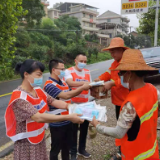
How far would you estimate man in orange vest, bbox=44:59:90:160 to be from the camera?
236 centimetres

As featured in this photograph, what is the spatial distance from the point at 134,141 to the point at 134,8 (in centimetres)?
876

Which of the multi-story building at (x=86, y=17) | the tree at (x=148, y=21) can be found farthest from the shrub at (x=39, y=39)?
the multi-story building at (x=86, y=17)

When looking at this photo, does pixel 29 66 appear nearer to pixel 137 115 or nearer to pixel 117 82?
pixel 137 115

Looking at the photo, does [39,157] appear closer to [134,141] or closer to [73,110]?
[73,110]

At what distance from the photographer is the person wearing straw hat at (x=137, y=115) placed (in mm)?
1395

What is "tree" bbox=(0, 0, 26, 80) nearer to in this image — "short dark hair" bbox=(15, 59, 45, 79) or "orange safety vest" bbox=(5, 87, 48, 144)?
"short dark hair" bbox=(15, 59, 45, 79)

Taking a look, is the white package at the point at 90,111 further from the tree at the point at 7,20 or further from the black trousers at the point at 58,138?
the tree at the point at 7,20

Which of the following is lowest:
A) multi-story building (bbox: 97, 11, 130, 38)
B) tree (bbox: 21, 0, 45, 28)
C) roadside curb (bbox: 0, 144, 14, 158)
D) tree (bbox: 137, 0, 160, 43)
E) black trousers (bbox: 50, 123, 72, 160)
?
roadside curb (bbox: 0, 144, 14, 158)

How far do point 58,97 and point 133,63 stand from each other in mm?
1271

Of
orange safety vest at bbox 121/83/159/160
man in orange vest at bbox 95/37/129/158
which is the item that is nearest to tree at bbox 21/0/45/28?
man in orange vest at bbox 95/37/129/158

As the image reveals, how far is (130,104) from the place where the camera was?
1.39 meters

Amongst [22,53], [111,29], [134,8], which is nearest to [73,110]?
[134,8]

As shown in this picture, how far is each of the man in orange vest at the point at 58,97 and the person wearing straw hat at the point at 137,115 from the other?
3.05ft

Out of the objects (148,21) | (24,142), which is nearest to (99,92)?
(24,142)
